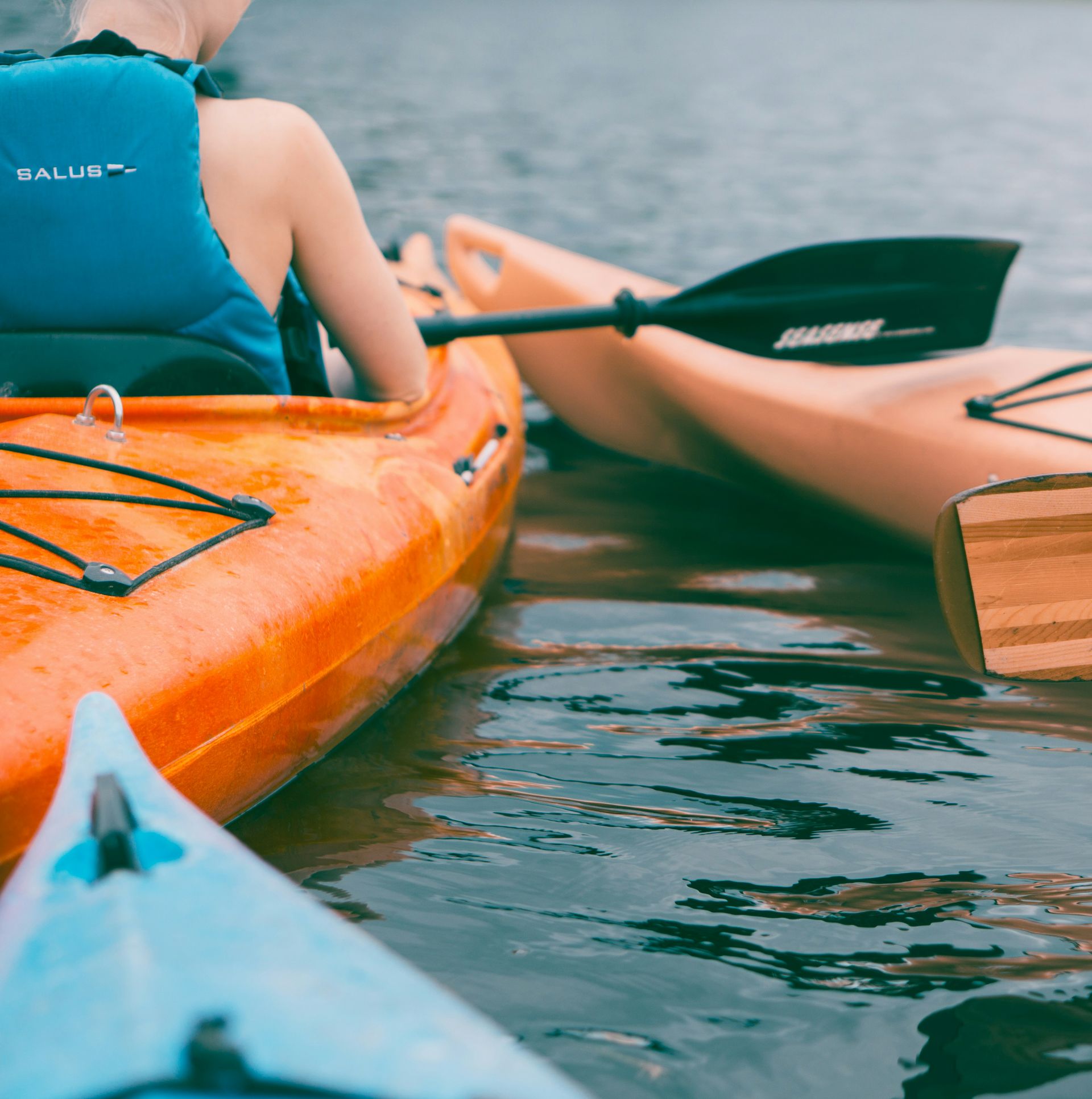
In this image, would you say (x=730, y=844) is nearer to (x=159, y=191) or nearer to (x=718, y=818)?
(x=718, y=818)

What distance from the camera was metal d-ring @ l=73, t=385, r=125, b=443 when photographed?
64.5 inches

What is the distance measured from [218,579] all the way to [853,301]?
1.92 meters

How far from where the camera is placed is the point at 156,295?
1689 millimetres

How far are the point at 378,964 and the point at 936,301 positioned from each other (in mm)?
2509

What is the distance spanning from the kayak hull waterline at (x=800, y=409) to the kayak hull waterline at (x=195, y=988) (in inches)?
69.7

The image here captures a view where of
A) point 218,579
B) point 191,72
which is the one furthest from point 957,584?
point 191,72

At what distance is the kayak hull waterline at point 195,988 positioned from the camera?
72cm

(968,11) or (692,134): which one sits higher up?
(968,11)

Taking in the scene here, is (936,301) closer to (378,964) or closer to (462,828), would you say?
(462,828)

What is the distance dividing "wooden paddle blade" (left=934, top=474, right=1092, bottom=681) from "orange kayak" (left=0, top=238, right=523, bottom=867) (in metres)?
0.86

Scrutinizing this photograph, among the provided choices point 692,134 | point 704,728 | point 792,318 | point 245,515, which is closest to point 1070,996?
point 704,728

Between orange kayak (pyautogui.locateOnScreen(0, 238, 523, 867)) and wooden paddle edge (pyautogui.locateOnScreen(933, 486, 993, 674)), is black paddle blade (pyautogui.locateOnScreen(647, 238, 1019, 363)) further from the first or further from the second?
wooden paddle edge (pyautogui.locateOnScreen(933, 486, 993, 674))

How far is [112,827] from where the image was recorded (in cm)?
90

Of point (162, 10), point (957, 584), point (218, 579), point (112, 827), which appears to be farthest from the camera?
point (957, 584)
